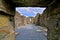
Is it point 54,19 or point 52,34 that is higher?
point 54,19

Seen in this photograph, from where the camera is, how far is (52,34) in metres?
1.75

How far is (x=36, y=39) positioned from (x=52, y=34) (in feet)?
6.74

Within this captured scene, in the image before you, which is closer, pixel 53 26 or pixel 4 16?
pixel 4 16

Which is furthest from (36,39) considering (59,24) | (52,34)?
(59,24)

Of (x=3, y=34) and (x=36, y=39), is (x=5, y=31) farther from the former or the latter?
(x=36, y=39)

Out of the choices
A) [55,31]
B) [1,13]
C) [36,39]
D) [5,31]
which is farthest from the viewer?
[36,39]

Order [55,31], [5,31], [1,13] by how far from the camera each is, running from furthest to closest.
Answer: [55,31] < [5,31] < [1,13]

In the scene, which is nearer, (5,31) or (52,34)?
(5,31)

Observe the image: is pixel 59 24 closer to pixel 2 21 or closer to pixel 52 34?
pixel 52 34

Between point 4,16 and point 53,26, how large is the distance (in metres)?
0.67

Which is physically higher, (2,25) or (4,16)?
(4,16)

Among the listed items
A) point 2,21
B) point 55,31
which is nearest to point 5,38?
point 2,21

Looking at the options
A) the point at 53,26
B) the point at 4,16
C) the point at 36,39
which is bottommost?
the point at 36,39

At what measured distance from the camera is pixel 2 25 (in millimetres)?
1435
